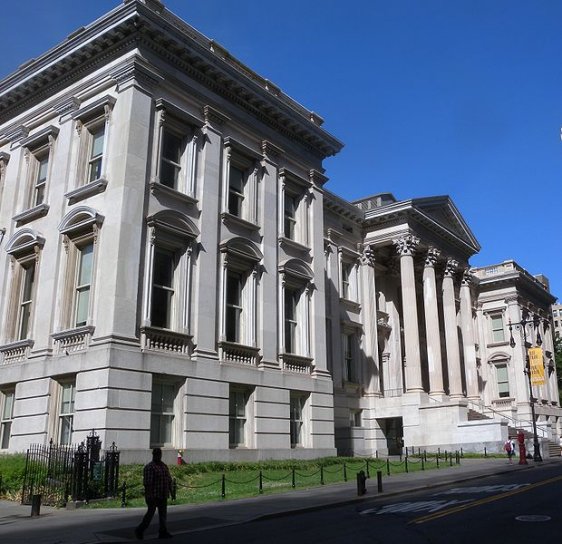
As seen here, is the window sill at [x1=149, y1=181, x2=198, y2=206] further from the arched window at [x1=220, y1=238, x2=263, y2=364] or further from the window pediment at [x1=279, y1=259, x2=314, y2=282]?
the window pediment at [x1=279, y1=259, x2=314, y2=282]

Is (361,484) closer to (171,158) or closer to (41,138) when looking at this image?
(171,158)

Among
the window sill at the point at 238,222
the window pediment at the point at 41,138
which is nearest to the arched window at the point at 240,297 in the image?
the window sill at the point at 238,222

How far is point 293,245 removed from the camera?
101 ft

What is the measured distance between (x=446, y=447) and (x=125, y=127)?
2762cm

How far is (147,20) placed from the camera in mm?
24250

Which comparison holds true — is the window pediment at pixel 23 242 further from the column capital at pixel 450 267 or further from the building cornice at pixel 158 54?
the column capital at pixel 450 267

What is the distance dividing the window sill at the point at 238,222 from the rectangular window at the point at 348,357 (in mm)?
15263

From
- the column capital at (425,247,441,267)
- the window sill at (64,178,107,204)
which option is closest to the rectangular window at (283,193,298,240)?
the window sill at (64,178,107,204)

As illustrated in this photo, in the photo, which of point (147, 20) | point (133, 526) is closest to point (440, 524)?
point (133, 526)

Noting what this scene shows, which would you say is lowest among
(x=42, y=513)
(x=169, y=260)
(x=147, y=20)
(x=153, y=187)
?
(x=42, y=513)

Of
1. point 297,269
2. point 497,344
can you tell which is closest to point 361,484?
point 297,269

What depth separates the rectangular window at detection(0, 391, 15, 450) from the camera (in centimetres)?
2455

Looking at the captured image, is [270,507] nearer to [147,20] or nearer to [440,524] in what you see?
[440,524]

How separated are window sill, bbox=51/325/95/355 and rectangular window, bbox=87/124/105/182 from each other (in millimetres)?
6522
